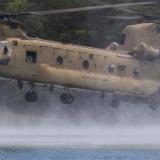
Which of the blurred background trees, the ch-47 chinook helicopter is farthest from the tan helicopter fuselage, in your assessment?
the blurred background trees

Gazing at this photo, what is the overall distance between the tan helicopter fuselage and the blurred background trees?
887 centimetres

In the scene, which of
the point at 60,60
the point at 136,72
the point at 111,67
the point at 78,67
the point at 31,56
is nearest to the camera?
the point at 31,56

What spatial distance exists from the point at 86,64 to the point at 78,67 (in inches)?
8.7

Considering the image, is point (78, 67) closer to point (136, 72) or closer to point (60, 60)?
point (60, 60)

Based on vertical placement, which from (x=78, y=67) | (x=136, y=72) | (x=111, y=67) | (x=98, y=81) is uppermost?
(x=136, y=72)

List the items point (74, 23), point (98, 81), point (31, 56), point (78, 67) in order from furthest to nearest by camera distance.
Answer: point (74, 23) < point (98, 81) < point (78, 67) < point (31, 56)

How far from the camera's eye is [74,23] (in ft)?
114

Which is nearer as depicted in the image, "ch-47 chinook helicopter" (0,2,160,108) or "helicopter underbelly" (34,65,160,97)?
"ch-47 chinook helicopter" (0,2,160,108)

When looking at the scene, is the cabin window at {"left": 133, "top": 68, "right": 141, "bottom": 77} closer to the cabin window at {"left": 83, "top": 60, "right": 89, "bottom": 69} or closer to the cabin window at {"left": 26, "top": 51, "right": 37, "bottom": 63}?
the cabin window at {"left": 83, "top": 60, "right": 89, "bottom": 69}

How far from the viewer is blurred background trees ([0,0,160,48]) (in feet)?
111

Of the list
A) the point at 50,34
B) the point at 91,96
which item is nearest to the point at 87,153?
the point at 91,96

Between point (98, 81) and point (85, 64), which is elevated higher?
point (85, 64)

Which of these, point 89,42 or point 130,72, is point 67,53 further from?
point 89,42

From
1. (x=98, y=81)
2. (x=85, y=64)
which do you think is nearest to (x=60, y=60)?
(x=85, y=64)
